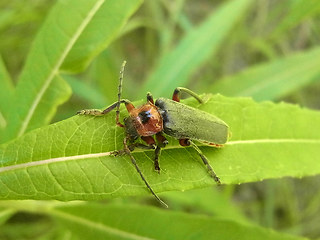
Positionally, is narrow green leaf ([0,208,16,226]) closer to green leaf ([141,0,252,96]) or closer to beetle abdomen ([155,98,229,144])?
beetle abdomen ([155,98,229,144])

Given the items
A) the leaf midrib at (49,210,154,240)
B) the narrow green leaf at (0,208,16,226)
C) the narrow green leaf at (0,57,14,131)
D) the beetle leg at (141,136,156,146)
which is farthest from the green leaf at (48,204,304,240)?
the narrow green leaf at (0,57,14,131)

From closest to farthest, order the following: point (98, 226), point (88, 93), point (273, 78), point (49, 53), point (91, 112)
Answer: point (91, 112) → point (49, 53) → point (98, 226) → point (273, 78) → point (88, 93)

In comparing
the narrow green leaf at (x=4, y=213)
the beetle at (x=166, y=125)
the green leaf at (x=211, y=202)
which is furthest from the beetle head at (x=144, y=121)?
the green leaf at (x=211, y=202)

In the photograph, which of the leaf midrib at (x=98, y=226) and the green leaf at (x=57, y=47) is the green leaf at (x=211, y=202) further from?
the green leaf at (x=57, y=47)

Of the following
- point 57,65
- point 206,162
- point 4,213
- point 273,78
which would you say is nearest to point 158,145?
point 206,162

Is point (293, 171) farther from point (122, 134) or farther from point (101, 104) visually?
point (101, 104)

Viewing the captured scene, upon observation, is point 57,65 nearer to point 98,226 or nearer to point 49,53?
point 49,53
